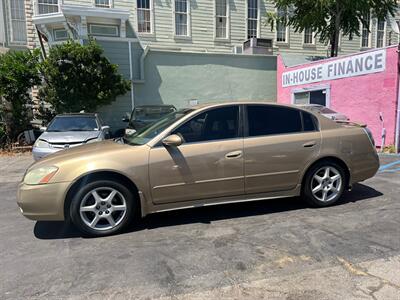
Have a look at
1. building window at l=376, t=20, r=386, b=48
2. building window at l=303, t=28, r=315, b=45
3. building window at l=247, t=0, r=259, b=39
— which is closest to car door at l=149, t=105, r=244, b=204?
building window at l=247, t=0, r=259, b=39

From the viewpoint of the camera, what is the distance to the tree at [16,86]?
12320 mm

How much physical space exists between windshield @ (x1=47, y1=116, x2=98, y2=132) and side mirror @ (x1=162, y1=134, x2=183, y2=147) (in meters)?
5.19

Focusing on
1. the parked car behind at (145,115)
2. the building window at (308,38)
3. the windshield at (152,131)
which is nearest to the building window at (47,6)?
the parked car behind at (145,115)

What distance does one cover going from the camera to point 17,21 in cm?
1997

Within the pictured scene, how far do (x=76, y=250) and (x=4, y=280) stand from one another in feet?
2.51

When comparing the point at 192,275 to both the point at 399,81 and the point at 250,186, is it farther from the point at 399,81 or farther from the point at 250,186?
the point at 399,81

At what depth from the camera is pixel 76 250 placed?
3709mm

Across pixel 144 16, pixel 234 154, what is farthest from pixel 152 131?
pixel 144 16

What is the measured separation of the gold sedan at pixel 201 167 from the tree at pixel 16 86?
988 centimetres

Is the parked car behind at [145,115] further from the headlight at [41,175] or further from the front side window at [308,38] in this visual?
the front side window at [308,38]

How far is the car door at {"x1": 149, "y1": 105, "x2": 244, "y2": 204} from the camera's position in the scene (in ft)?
13.6

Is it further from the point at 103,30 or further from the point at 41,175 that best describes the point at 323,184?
the point at 103,30

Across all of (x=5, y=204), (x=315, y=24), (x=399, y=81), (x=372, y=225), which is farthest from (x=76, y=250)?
(x=315, y=24)

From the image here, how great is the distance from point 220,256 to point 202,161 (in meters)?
1.26
